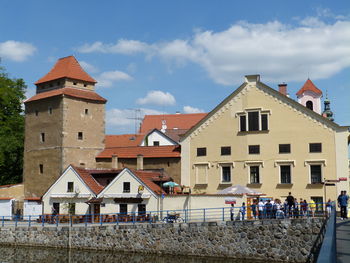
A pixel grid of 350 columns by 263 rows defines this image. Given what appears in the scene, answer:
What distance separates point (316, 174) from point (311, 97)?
13807 millimetres

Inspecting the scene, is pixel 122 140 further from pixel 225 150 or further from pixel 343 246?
pixel 343 246

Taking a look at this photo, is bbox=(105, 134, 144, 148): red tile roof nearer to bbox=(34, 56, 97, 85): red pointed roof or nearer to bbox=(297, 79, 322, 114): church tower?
bbox=(34, 56, 97, 85): red pointed roof

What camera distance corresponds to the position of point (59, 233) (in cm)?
2995

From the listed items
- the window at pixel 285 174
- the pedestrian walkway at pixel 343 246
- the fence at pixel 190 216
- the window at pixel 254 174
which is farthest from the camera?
the window at pixel 254 174

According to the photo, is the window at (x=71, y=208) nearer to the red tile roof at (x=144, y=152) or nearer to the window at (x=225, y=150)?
the red tile roof at (x=144, y=152)

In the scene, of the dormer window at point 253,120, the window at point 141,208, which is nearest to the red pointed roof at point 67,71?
the window at point 141,208

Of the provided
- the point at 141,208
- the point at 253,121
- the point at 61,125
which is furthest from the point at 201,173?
the point at 61,125

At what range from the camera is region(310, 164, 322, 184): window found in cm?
3466

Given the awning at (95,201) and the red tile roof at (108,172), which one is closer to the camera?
the red tile roof at (108,172)

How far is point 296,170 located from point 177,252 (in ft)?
43.6

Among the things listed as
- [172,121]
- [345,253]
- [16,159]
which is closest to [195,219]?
[345,253]

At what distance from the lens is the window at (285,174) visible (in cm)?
3572

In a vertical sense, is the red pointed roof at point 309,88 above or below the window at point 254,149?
above

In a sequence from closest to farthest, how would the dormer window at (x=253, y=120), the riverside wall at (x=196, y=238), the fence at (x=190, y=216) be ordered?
the riverside wall at (x=196, y=238) → the fence at (x=190, y=216) → the dormer window at (x=253, y=120)
